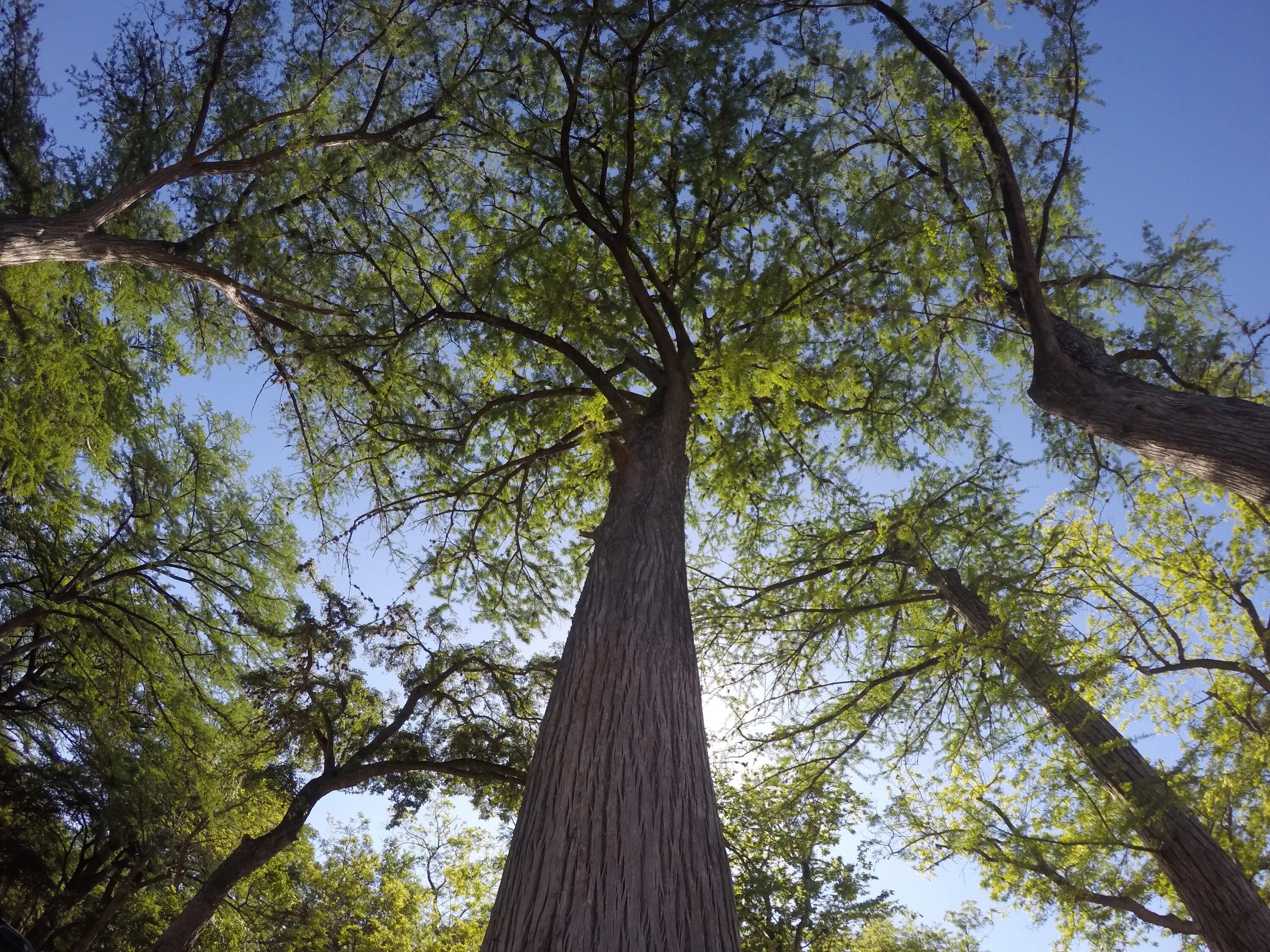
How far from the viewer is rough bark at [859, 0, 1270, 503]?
3.43 m

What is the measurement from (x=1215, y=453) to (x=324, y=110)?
682 cm

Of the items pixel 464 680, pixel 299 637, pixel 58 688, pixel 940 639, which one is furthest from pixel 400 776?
pixel 940 639

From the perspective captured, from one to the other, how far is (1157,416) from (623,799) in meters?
3.70

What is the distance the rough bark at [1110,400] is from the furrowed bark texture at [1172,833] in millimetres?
1549

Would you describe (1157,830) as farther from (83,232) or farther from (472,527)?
(83,232)

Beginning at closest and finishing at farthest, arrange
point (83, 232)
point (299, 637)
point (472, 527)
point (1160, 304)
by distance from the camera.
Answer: point (83, 232), point (1160, 304), point (472, 527), point (299, 637)

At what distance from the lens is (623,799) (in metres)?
2.53

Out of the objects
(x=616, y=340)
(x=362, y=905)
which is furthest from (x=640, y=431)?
(x=362, y=905)

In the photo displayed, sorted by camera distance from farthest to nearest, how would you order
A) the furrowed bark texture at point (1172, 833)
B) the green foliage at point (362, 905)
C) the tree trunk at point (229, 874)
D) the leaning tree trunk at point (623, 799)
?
the green foliage at point (362, 905), the tree trunk at point (229, 874), the furrowed bark texture at point (1172, 833), the leaning tree trunk at point (623, 799)

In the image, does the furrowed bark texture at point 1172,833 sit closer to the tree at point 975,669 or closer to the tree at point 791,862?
the tree at point 975,669

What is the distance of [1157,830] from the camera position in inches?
184

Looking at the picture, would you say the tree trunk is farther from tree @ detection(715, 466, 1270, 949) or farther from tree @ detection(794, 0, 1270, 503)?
tree @ detection(794, 0, 1270, 503)

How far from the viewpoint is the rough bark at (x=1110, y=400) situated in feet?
11.3

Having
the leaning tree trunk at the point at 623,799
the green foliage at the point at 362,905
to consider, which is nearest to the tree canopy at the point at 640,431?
the leaning tree trunk at the point at 623,799
